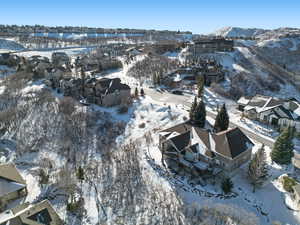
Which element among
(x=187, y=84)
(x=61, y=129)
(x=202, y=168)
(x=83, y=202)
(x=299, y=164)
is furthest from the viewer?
(x=187, y=84)

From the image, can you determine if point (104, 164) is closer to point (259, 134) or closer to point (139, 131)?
point (139, 131)

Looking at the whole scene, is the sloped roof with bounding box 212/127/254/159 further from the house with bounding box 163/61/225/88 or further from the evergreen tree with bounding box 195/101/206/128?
the house with bounding box 163/61/225/88

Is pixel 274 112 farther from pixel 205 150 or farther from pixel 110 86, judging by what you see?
pixel 110 86


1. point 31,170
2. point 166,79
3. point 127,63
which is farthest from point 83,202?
point 127,63

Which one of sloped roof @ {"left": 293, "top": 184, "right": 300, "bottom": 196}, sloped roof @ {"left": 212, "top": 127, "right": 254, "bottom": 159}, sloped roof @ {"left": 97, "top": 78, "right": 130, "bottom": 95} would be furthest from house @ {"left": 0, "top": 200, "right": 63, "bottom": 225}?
sloped roof @ {"left": 97, "top": 78, "right": 130, "bottom": 95}

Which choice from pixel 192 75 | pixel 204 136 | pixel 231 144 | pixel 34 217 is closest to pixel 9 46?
pixel 192 75
